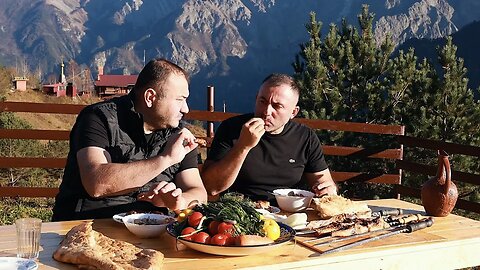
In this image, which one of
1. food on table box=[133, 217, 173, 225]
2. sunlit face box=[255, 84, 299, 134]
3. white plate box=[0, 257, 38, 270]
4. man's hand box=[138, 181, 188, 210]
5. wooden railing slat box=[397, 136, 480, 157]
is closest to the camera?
white plate box=[0, 257, 38, 270]

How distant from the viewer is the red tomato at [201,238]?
1936 mm

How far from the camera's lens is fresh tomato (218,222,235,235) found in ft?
6.41

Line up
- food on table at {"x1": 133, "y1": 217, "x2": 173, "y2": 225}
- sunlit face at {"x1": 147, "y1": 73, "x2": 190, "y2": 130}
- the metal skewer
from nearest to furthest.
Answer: the metal skewer → food on table at {"x1": 133, "y1": 217, "x2": 173, "y2": 225} → sunlit face at {"x1": 147, "y1": 73, "x2": 190, "y2": 130}

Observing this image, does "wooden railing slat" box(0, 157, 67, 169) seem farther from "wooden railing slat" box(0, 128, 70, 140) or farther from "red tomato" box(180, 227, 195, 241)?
"red tomato" box(180, 227, 195, 241)

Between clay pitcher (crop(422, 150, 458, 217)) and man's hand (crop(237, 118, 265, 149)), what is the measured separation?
2.75 ft

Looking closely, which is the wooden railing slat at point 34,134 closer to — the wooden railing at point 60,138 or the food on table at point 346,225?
the wooden railing at point 60,138

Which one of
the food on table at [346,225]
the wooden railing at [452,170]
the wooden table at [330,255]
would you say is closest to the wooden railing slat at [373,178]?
the wooden railing at [452,170]

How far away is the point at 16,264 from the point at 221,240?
621mm

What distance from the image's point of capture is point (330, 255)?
2059 millimetres

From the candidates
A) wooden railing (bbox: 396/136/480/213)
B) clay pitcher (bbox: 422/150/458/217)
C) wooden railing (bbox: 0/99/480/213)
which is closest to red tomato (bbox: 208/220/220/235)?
clay pitcher (bbox: 422/150/458/217)

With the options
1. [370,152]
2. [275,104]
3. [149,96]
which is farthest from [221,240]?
[370,152]

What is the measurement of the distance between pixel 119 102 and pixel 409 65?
11.6 metres

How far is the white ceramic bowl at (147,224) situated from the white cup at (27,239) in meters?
0.39

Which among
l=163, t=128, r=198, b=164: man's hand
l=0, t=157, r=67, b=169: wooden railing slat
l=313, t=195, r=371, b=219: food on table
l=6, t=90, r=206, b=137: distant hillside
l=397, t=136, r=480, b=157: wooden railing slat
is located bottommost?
l=6, t=90, r=206, b=137: distant hillside
